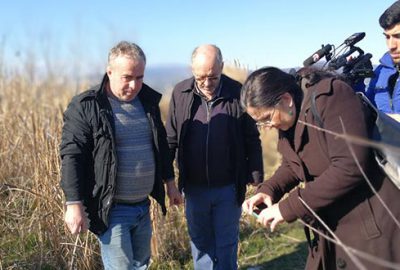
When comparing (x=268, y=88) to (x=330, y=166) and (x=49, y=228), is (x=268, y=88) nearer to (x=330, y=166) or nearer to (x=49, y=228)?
(x=330, y=166)

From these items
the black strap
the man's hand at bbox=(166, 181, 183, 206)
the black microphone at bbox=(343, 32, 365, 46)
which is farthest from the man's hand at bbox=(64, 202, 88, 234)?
the black microphone at bbox=(343, 32, 365, 46)

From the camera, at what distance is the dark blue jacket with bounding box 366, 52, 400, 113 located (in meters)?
2.97

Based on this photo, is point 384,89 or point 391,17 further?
point 384,89

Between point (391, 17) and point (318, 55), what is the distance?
1.66ft

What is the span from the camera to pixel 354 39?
3006mm

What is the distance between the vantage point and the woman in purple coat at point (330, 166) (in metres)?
1.99

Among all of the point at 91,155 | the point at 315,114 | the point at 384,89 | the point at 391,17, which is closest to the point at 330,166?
the point at 315,114

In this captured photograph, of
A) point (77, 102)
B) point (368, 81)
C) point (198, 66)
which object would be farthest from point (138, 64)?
point (368, 81)

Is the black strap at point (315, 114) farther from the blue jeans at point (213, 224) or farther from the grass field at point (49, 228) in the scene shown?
the grass field at point (49, 228)

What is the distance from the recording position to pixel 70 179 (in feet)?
9.05

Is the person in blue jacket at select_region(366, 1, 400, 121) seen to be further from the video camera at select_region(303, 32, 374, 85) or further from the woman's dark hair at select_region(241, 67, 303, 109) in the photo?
the woman's dark hair at select_region(241, 67, 303, 109)

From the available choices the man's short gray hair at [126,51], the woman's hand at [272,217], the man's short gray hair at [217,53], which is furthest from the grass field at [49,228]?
the woman's hand at [272,217]

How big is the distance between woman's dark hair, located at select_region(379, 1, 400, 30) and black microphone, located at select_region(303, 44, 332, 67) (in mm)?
359

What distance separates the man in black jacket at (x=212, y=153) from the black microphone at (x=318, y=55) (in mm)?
793
